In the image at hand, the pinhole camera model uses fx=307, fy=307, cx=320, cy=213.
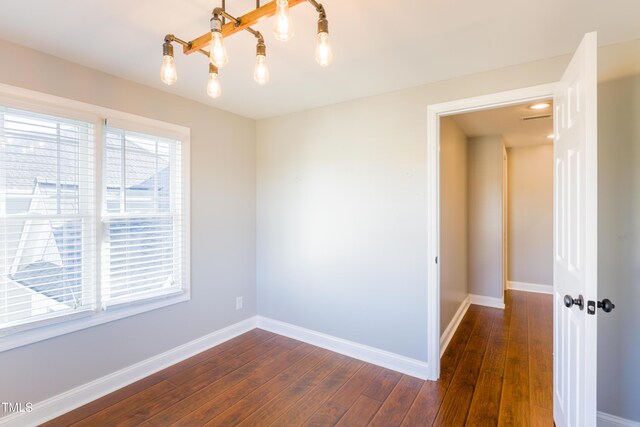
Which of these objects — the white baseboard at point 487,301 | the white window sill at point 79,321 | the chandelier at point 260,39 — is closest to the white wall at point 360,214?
the white window sill at point 79,321

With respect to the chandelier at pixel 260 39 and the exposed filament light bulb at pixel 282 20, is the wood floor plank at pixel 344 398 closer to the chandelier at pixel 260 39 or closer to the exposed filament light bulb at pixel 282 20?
the chandelier at pixel 260 39

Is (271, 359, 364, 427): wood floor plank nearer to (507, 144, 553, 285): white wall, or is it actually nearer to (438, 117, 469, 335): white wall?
(438, 117, 469, 335): white wall

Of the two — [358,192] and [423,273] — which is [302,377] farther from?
[358,192]

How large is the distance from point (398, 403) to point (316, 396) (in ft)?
1.93

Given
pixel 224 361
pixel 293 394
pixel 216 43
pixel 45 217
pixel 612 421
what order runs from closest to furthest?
1. pixel 216 43
2. pixel 612 421
3. pixel 45 217
4. pixel 293 394
5. pixel 224 361

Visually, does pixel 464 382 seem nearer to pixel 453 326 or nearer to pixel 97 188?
pixel 453 326

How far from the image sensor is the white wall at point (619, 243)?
5.84ft

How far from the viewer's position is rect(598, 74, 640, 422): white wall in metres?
1.78

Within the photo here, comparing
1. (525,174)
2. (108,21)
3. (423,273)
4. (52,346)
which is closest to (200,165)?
(108,21)

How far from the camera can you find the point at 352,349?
9.36 feet

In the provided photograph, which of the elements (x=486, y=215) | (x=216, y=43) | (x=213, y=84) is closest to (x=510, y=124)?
(x=486, y=215)

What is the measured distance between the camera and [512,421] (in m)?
1.98

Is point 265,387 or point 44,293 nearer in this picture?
point 44,293

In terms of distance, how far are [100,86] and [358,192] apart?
85.1 inches
